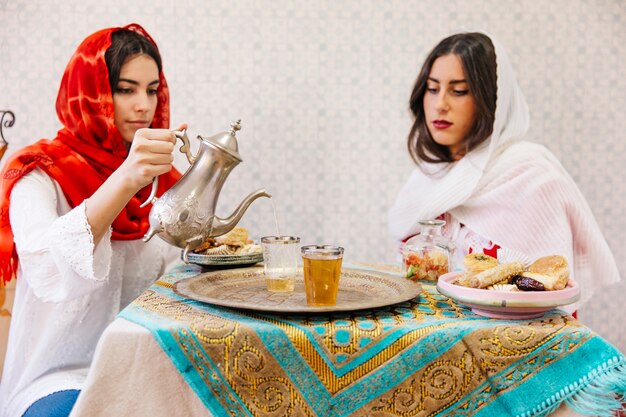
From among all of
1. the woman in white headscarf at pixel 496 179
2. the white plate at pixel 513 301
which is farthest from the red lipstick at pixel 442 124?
the white plate at pixel 513 301

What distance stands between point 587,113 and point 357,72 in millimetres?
1084

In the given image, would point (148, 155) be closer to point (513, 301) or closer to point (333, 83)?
point (513, 301)

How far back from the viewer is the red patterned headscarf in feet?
5.00

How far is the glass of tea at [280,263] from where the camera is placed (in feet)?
3.91

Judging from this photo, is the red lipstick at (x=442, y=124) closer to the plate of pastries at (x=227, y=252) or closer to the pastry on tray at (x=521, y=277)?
the plate of pastries at (x=227, y=252)

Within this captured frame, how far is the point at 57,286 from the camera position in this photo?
1288 mm

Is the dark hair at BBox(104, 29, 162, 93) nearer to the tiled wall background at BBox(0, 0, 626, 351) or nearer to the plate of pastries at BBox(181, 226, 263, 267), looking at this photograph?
the plate of pastries at BBox(181, 226, 263, 267)

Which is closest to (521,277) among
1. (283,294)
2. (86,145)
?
(283,294)

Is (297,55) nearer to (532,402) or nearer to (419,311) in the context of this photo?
(419,311)

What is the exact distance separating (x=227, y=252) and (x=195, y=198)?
1.00ft

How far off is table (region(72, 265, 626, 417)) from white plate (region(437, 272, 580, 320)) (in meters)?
0.04

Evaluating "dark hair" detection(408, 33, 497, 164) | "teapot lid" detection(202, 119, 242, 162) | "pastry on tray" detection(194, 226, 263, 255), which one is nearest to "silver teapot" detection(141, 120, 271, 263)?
"teapot lid" detection(202, 119, 242, 162)

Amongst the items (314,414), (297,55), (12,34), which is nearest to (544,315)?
(314,414)

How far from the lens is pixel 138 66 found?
1662 millimetres
